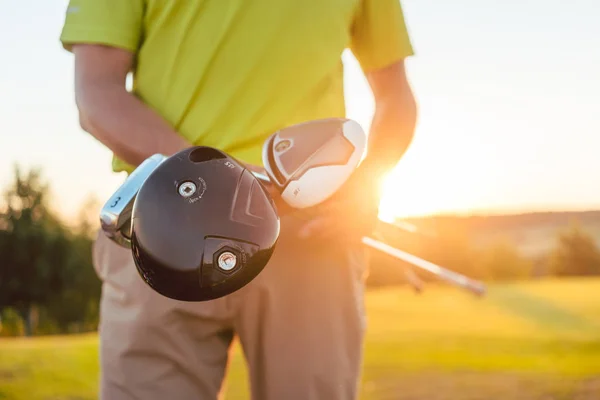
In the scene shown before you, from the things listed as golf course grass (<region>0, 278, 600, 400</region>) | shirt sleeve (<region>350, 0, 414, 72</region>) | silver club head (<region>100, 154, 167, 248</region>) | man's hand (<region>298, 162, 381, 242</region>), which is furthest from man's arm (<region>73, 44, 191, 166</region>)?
golf course grass (<region>0, 278, 600, 400</region>)

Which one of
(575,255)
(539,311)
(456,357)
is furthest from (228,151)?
(575,255)

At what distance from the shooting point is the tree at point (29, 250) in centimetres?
3650

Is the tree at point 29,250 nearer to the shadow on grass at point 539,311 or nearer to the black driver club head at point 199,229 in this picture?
the shadow on grass at point 539,311

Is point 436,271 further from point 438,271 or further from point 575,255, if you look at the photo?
point 575,255

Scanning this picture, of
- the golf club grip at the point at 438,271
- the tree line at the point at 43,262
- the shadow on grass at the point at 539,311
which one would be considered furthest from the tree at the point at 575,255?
the golf club grip at the point at 438,271

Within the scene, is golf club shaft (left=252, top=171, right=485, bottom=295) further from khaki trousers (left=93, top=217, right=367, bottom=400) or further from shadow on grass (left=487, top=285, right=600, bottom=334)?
shadow on grass (left=487, top=285, right=600, bottom=334)

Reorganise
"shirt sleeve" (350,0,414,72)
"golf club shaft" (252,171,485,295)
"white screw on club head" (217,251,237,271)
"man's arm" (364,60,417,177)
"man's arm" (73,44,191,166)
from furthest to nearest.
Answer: "golf club shaft" (252,171,485,295) → "shirt sleeve" (350,0,414,72) → "man's arm" (364,60,417,177) → "man's arm" (73,44,191,166) → "white screw on club head" (217,251,237,271)

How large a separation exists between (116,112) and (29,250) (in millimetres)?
37044

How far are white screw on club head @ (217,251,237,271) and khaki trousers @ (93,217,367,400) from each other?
54 centimetres

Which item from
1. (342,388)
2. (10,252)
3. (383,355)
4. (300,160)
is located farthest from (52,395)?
(10,252)

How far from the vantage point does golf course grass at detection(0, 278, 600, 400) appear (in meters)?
6.71

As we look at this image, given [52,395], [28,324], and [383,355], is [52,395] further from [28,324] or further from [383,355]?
[28,324]

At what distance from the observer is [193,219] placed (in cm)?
118

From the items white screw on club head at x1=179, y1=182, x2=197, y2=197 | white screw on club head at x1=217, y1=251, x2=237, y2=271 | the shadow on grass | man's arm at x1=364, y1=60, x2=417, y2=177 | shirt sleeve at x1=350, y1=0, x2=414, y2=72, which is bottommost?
the shadow on grass
